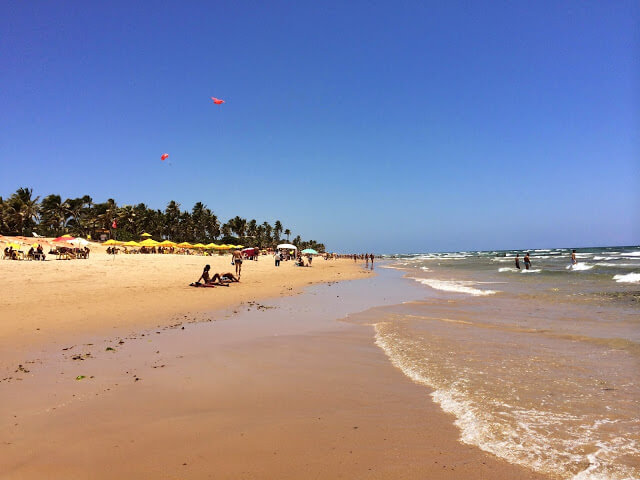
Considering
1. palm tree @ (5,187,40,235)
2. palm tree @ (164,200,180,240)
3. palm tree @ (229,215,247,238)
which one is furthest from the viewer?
palm tree @ (229,215,247,238)

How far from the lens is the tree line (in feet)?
198

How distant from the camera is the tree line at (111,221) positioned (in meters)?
60.4

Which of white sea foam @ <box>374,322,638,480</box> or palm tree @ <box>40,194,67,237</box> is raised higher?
palm tree @ <box>40,194,67,237</box>

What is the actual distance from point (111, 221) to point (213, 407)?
8521 cm

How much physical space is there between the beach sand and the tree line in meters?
63.0

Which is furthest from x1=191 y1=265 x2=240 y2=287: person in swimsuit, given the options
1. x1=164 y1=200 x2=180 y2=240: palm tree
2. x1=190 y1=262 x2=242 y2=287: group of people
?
x1=164 y1=200 x2=180 y2=240: palm tree

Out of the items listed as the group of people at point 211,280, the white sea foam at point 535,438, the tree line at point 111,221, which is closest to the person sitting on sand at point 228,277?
the group of people at point 211,280

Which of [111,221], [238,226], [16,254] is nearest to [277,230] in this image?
[238,226]

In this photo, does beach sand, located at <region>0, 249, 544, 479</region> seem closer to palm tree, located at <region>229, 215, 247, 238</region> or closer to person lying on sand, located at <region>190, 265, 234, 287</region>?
person lying on sand, located at <region>190, 265, 234, 287</region>

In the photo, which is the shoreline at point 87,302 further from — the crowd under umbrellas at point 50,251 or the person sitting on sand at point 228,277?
the crowd under umbrellas at point 50,251

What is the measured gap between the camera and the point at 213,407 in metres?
4.44

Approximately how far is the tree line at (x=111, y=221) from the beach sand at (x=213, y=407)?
207 ft

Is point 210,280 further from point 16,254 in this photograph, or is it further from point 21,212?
point 21,212

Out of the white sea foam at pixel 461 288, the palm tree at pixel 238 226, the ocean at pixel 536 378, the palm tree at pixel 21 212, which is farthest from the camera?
the palm tree at pixel 238 226
